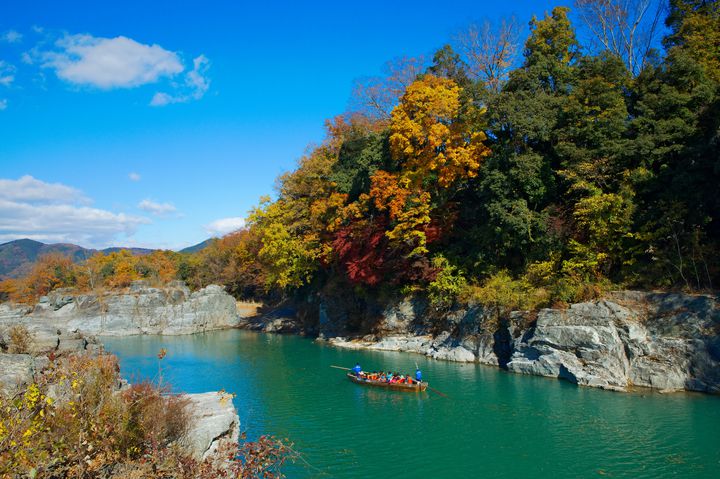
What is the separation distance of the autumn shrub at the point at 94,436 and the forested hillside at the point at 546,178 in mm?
21812

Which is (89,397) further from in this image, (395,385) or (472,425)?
(395,385)

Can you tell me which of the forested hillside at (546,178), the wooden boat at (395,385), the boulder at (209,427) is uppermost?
the forested hillside at (546,178)

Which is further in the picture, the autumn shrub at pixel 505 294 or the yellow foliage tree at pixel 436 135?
the yellow foliage tree at pixel 436 135

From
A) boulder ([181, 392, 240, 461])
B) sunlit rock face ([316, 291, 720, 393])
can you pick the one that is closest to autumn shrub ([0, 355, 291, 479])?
boulder ([181, 392, 240, 461])

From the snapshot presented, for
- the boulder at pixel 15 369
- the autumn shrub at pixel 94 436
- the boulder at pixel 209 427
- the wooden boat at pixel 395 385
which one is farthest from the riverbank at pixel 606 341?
Result: the boulder at pixel 15 369

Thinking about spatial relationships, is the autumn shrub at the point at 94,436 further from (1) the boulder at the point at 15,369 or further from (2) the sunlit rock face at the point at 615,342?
(2) the sunlit rock face at the point at 615,342

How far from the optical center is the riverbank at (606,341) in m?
21.1

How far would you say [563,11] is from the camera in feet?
104

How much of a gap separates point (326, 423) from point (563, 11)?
1187 inches

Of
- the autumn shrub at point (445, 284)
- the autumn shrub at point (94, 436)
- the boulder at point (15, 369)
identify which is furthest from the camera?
the autumn shrub at point (445, 284)

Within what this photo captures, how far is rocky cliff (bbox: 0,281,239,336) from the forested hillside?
22143 millimetres

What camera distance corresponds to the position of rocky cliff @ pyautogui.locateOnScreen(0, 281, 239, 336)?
52219 mm

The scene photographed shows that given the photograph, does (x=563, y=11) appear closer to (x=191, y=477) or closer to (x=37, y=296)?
(x=191, y=477)

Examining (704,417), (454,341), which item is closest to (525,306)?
(454,341)
